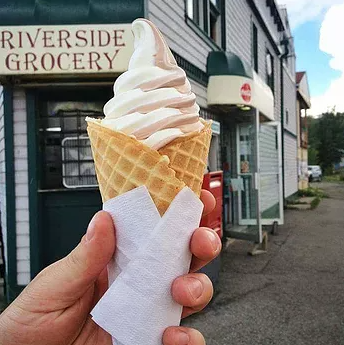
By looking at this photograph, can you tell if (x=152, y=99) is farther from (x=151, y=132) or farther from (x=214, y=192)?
(x=214, y=192)

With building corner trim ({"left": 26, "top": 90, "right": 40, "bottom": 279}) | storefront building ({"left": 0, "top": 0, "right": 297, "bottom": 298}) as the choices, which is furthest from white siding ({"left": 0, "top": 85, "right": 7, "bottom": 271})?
building corner trim ({"left": 26, "top": 90, "right": 40, "bottom": 279})

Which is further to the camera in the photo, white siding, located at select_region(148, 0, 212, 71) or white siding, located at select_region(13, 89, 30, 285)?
white siding, located at select_region(148, 0, 212, 71)

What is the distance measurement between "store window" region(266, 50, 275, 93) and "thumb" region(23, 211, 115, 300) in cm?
1590

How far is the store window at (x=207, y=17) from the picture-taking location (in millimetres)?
8186

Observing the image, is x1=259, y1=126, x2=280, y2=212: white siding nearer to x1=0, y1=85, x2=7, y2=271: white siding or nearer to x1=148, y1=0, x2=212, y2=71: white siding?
x1=148, y1=0, x2=212, y2=71: white siding

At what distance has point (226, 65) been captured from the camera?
Answer: 28.6 ft

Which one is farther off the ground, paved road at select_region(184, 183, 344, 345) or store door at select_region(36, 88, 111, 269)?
store door at select_region(36, 88, 111, 269)

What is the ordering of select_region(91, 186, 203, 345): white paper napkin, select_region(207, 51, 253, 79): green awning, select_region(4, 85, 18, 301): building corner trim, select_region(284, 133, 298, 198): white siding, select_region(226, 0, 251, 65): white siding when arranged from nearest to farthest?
select_region(91, 186, 203, 345): white paper napkin, select_region(4, 85, 18, 301): building corner trim, select_region(207, 51, 253, 79): green awning, select_region(226, 0, 251, 65): white siding, select_region(284, 133, 298, 198): white siding

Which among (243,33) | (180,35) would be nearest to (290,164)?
(243,33)

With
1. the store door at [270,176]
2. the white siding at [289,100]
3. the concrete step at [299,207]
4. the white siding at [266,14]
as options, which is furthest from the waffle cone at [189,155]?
the white siding at [289,100]

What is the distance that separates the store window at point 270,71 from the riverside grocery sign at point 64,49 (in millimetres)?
12404

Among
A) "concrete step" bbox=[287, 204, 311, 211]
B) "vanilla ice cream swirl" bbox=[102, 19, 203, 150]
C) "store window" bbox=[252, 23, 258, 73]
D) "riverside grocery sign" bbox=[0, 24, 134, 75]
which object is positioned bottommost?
"concrete step" bbox=[287, 204, 311, 211]

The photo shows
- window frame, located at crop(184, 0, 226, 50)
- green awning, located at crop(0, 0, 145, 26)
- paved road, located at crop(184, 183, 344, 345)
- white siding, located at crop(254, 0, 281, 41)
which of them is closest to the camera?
paved road, located at crop(184, 183, 344, 345)

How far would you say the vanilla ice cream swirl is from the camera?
193 cm
